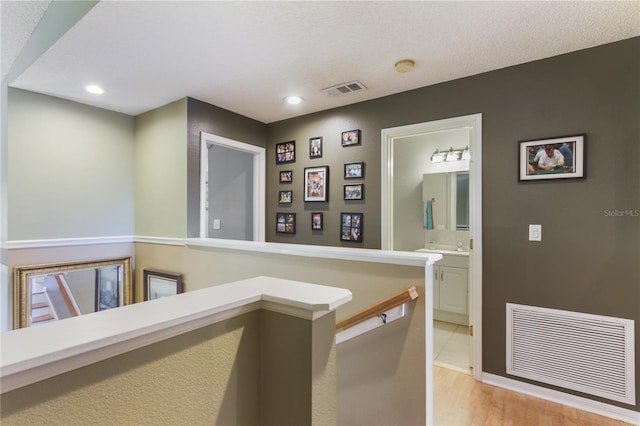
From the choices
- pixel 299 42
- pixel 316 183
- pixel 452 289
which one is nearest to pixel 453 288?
pixel 452 289

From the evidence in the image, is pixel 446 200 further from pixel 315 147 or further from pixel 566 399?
pixel 566 399

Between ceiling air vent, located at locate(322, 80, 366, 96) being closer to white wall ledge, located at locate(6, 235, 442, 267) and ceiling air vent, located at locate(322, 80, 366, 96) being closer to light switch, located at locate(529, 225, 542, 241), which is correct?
white wall ledge, located at locate(6, 235, 442, 267)

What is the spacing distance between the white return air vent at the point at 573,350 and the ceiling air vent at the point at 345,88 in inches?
86.1

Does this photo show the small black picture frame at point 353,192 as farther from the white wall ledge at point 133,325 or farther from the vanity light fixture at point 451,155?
the white wall ledge at point 133,325

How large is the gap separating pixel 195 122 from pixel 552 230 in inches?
127

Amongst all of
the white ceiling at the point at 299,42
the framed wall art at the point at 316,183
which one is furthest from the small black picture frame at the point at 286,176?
the white ceiling at the point at 299,42

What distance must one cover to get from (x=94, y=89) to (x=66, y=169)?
86 cm

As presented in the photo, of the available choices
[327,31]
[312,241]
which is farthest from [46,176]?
[327,31]

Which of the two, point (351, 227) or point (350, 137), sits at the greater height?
point (350, 137)

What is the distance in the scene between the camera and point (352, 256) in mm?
1901

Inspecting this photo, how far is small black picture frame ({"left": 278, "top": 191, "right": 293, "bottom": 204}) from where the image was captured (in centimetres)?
358

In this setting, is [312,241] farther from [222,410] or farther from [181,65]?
[222,410]

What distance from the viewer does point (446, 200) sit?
388cm

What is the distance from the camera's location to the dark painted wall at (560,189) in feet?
6.45
